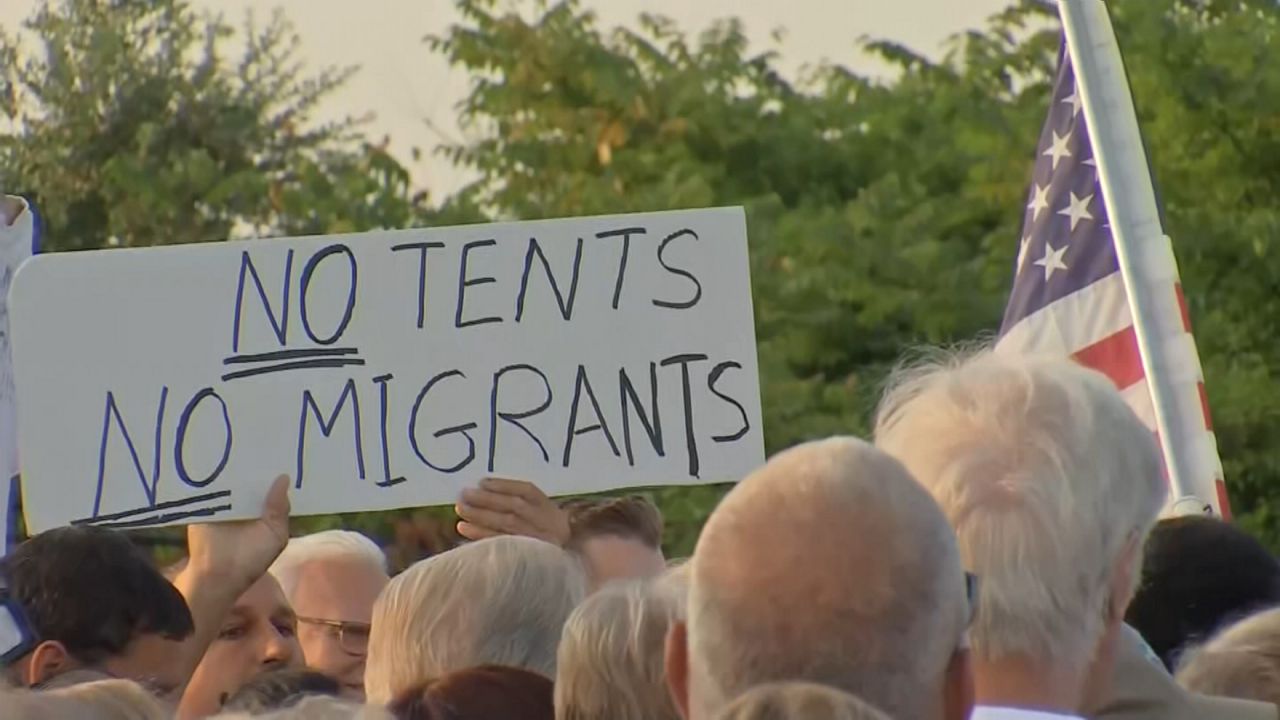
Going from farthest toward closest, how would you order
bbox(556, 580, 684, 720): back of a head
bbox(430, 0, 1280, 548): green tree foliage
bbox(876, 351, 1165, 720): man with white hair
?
bbox(430, 0, 1280, 548): green tree foliage < bbox(556, 580, 684, 720): back of a head < bbox(876, 351, 1165, 720): man with white hair

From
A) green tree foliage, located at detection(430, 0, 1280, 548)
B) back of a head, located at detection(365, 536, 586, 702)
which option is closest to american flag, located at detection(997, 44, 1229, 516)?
back of a head, located at detection(365, 536, 586, 702)

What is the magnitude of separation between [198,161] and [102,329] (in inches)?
586

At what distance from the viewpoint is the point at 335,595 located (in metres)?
4.93

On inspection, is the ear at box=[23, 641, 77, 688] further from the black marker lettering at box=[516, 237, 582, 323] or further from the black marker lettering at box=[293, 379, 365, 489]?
the black marker lettering at box=[516, 237, 582, 323]

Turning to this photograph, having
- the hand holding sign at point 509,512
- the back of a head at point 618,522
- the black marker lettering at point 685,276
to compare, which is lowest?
the back of a head at point 618,522

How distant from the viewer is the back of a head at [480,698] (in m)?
2.98

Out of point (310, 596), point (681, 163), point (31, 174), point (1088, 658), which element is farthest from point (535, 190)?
point (1088, 658)

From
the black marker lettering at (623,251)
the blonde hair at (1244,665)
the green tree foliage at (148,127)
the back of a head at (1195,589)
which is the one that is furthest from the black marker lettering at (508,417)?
the green tree foliage at (148,127)

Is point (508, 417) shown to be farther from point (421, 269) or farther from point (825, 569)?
point (825, 569)

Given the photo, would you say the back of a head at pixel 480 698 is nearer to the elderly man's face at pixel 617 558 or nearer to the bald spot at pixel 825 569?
the bald spot at pixel 825 569

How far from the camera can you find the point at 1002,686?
2.66m

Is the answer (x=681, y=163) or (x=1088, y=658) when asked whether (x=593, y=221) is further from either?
(x=681, y=163)

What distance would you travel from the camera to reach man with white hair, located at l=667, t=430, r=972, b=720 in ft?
7.82

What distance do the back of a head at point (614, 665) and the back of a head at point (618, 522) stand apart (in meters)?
1.88
